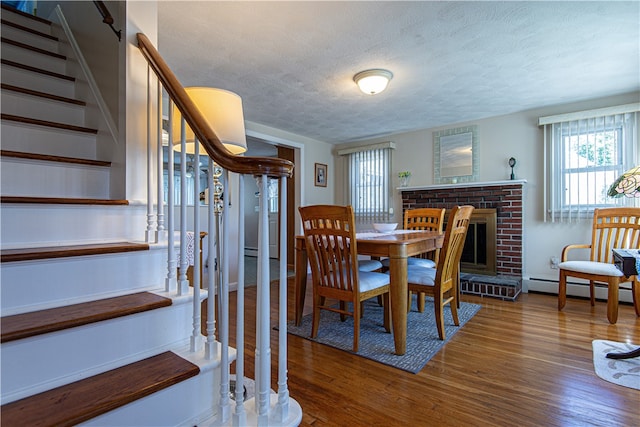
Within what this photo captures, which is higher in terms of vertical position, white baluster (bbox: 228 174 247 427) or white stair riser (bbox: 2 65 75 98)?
white stair riser (bbox: 2 65 75 98)

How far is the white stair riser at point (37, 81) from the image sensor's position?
1.93 m

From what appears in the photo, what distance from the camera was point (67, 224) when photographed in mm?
1361

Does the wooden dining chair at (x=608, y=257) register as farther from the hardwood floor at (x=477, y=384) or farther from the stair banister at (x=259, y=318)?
the stair banister at (x=259, y=318)

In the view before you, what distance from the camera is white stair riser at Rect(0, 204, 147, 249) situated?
1.24 metres

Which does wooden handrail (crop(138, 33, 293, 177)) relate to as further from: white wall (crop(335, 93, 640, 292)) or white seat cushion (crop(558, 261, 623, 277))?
white wall (crop(335, 93, 640, 292))

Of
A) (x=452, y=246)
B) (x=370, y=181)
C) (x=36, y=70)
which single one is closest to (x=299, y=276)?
(x=452, y=246)

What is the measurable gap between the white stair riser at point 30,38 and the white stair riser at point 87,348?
2419 mm

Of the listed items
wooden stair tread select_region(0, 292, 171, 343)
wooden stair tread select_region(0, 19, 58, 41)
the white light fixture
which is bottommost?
wooden stair tread select_region(0, 292, 171, 343)

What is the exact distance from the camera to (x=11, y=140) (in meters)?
1.64

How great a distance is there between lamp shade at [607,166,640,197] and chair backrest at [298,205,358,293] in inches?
80.2

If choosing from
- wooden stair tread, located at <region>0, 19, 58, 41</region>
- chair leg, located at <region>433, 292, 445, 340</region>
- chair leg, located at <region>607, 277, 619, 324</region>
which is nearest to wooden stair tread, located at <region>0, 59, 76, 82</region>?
wooden stair tread, located at <region>0, 19, 58, 41</region>

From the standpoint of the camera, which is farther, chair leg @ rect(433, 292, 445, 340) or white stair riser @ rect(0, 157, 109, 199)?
chair leg @ rect(433, 292, 445, 340)

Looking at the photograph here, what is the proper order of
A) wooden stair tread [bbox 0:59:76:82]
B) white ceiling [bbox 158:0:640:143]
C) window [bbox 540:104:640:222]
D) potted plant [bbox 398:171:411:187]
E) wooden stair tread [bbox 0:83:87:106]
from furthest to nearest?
potted plant [bbox 398:171:411:187], window [bbox 540:104:640:222], white ceiling [bbox 158:0:640:143], wooden stair tread [bbox 0:59:76:82], wooden stair tread [bbox 0:83:87:106]

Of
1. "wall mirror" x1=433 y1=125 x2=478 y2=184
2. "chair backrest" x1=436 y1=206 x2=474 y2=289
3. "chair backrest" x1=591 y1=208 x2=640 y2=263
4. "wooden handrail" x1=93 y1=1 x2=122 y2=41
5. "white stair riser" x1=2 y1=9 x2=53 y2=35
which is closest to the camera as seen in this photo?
"wooden handrail" x1=93 y1=1 x2=122 y2=41
